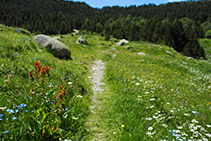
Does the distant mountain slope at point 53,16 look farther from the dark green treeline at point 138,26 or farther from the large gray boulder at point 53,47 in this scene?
the large gray boulder at point 53,47

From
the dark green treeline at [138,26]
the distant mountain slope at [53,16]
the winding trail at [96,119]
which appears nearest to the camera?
the winding trail at [96,119]

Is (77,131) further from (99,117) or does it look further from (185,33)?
(185,33)

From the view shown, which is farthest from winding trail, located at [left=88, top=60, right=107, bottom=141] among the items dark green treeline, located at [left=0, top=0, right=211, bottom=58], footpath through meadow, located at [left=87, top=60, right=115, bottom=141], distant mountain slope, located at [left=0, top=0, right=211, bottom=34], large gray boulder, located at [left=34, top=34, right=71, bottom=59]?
distant mountain slope, located at [left=0, top=0, right=211, bottom=34]

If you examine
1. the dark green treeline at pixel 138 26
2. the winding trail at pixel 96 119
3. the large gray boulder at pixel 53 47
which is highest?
the dark green treeline at pixel 138 26

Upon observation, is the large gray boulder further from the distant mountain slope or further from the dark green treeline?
the distant mountain slope

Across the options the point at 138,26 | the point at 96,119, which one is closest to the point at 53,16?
the point at 138,26

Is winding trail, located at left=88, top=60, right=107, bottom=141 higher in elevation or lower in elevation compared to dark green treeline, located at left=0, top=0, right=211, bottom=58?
lower

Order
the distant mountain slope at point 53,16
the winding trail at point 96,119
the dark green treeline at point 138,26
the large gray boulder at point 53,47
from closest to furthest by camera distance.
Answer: the winding trail at point 96,119 < the large gray boulder at point 53,47 < the dark green treeline at point 138,26 < the distant mountain slope at point 53,16

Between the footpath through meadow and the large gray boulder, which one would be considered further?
the large gray boulder

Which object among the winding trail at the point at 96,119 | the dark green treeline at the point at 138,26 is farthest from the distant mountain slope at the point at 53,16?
the winding trail at the point at 96,119

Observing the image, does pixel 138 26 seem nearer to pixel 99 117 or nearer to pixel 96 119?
pixel 99 117

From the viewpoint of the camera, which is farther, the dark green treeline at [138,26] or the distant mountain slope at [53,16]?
the distant mountain slope at [53,16]

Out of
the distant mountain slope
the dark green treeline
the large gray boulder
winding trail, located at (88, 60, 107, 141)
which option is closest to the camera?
winding trail, located at (88, 60, 107, 141)

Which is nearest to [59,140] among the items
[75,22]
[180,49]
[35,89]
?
[35,89]
